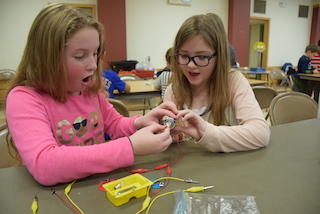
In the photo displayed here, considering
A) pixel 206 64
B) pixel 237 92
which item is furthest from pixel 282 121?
pixel 206 64

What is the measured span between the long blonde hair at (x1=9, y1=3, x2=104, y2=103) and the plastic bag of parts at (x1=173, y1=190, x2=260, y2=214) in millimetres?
593

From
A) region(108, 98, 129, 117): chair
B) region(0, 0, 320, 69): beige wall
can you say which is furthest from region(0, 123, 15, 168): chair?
region(0, 0, 320, 69): beige wall

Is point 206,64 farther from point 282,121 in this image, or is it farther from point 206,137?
point 282,121

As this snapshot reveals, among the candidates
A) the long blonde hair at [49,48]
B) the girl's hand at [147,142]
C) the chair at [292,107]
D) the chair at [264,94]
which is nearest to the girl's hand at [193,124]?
the girl's hand at [147,142]

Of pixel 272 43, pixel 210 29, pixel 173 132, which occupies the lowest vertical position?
pixel 173 132

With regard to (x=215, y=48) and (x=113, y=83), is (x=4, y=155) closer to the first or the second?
(x=215, y=48)

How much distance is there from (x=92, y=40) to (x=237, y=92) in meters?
0.72

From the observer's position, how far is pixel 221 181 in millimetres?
756

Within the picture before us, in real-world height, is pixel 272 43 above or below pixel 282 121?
above

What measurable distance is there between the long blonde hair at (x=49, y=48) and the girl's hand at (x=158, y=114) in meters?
0.35

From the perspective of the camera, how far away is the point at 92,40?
911 millimetres

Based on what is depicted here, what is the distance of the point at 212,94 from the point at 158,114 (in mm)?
375

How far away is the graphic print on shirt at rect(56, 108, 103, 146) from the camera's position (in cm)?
100

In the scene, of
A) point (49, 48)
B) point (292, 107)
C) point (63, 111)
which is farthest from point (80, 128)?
point (292, 107)
